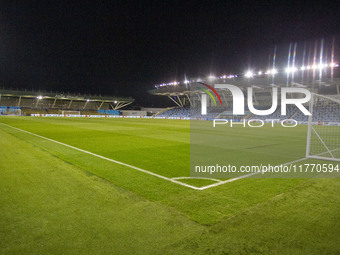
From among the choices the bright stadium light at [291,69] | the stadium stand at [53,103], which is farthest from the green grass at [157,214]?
the stadium stand at [53,103]

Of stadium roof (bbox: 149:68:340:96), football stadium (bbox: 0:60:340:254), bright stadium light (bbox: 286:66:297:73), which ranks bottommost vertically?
football stadium (bbox: 0:60:340:254)

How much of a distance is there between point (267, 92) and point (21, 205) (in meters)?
57.0

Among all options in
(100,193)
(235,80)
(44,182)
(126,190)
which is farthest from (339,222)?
(235,80)

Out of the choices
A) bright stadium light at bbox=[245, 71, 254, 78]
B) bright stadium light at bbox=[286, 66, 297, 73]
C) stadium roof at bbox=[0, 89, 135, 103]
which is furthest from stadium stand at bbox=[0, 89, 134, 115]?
bright stadium light at bbox=[286, 66, 297, 73]

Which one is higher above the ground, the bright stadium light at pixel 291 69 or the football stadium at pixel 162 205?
the bright stadium light at pixel 291 69

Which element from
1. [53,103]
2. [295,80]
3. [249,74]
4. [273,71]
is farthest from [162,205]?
[53,103]

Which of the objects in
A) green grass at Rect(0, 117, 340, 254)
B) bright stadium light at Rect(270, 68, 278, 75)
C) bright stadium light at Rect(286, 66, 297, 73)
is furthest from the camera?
bright stadium light at Rect(270, 68, 278, 75)

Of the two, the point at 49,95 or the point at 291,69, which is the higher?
the point at 291,69

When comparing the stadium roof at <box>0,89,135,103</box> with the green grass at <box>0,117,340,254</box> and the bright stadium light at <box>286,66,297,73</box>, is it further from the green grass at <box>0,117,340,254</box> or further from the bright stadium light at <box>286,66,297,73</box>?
the green grass at <box>0,117,340,254</box>

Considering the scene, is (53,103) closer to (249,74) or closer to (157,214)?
(249,74)

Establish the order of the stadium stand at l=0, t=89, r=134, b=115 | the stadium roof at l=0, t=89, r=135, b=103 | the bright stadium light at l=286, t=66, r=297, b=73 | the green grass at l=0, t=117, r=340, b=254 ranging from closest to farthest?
the green grass at l=0, t=117, r=340, b=254, the bright stadium light at l=286, t=66, r=297, b=73, the stadium roof at l=0, t=89, r=135, b=103, the stadium stand at l=0, t=89, r=134, b=115

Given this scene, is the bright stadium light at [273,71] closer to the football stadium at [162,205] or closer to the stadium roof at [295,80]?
the stadium roof at [295,80]

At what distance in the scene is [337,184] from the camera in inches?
215

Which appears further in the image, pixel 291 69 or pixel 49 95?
pixel 49 95
